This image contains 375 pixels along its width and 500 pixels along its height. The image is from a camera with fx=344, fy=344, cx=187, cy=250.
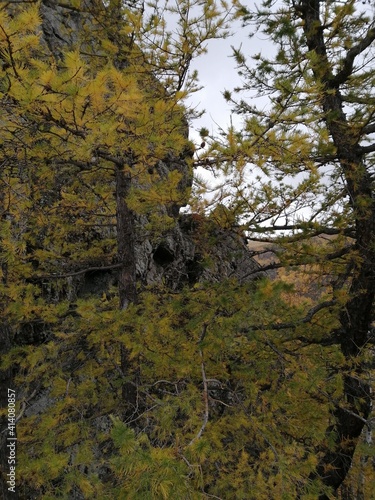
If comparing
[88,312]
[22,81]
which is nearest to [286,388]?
[88,312]

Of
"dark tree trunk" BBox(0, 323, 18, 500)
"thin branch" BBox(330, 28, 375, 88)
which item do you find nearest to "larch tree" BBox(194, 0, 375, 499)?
"thin branch" BBox(330, 28, 375, 88)

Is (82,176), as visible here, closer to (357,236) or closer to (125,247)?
(125,247)

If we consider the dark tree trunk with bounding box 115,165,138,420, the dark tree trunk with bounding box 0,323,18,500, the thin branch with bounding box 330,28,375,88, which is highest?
the thin branch with bounding box 330,28,375,88

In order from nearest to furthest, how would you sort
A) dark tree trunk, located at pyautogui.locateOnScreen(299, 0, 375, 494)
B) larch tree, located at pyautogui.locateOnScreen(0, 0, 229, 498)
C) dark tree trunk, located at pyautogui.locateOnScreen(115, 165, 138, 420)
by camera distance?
larch tree, located at pyautogui.locateOnScreen(0, 0, 229, 498), dark tree trunk, located at pyautogui.locateOnScreen(299, 0, 375, 494), dark tree trunk, located at pyautogui.locateOnScreen(115, 165, 138, 420)

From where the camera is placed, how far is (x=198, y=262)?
4.62 metres

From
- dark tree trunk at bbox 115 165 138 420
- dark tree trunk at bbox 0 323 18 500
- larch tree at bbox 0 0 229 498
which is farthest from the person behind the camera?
dark tree trunk at bbox 115 165 138 420

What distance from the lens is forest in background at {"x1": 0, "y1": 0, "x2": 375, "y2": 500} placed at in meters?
3.05

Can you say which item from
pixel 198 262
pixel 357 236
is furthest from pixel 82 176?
pixel 357 236

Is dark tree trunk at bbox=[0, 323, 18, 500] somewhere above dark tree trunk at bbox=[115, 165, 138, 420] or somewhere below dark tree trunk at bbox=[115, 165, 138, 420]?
below

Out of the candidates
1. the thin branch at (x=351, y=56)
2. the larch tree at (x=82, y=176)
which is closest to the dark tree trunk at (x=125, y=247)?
the larch tree at (x=82, y=176)

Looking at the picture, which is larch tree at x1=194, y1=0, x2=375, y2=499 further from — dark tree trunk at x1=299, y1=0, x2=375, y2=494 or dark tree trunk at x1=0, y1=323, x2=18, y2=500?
dark tree trunk at x1=0, y1=323, x2=18, y2=500

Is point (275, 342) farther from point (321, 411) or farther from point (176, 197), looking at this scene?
point (176, 197)

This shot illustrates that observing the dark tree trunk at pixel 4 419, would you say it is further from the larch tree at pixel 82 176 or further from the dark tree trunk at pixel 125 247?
the dark tree trunk at pixel 125 247

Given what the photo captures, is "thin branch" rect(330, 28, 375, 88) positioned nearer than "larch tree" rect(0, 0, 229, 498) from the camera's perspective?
No
